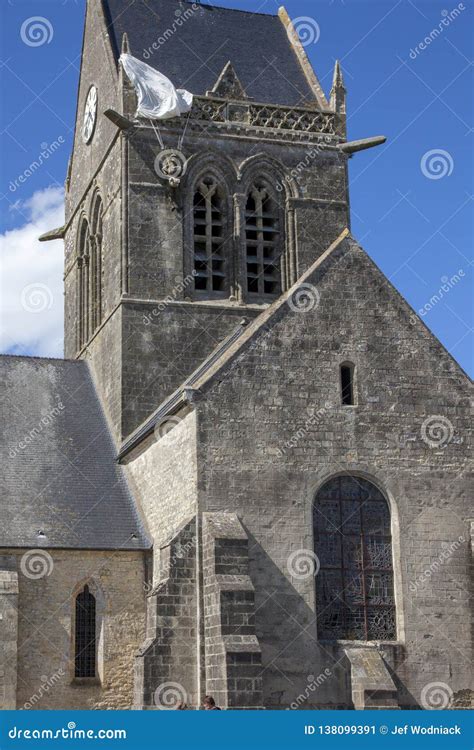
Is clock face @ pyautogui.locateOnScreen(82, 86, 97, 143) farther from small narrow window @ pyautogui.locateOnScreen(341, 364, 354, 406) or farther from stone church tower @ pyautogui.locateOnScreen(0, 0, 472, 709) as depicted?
small narrow window @ pyautogui.locateOnScreen(341, 364, 354, 406)

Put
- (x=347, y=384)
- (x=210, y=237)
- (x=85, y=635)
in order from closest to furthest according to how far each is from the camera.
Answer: (x=347, y=384), (x=85, y=635), (x=210, y=237)

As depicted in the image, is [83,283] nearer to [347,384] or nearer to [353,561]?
[347,384]

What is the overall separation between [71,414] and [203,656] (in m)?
8.95

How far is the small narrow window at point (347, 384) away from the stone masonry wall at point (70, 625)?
5.17 metres

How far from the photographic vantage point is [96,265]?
31.0 metres

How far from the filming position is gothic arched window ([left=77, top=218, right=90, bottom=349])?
31703 millimetres

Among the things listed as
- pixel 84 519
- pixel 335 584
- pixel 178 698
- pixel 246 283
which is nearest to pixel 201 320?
pixel 246 283

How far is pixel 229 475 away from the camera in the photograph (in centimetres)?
2161

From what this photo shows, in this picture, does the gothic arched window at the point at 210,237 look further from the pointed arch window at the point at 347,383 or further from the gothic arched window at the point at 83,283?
the pointed arch window at the point at 347,383

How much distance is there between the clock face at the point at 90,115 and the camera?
31.9 meters

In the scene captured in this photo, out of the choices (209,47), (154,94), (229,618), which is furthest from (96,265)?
(229,618)

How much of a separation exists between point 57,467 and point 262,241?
8110mm

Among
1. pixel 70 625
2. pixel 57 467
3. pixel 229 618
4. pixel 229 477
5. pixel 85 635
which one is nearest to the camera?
pixel 229 618

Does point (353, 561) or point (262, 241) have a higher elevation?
point (262, 241)
